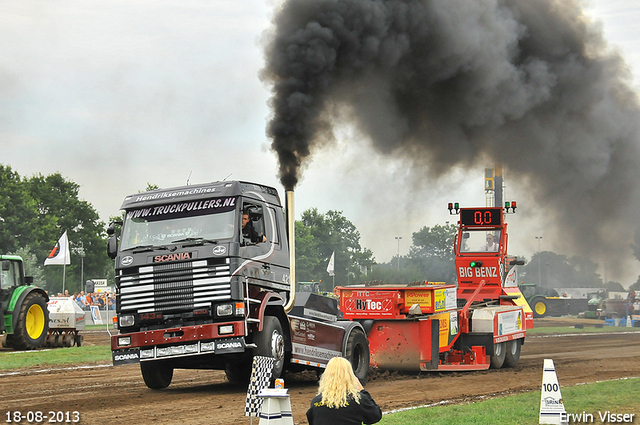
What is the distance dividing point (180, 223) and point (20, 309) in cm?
970

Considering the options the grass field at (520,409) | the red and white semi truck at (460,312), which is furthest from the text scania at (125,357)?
the red and white semi truck at (460,312)

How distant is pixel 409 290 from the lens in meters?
14.3

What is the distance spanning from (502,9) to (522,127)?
332 centimetres

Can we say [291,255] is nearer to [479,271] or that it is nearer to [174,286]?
[174,286]

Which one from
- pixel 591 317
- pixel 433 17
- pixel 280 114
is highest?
pixel 433 17

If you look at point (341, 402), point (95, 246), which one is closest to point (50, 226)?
point (95, 246)

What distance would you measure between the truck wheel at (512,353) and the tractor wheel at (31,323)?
12.2 m

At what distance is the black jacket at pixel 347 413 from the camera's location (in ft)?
16.8

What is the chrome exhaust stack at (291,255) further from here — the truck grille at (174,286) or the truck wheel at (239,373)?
the truck wheel at (239,373)

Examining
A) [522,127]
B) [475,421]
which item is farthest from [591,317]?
[475,421]

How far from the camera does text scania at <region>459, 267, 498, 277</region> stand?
59.5 feet

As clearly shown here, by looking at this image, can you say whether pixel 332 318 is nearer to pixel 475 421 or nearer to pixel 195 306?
pixel 195 306

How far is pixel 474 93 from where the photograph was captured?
61.8 ft

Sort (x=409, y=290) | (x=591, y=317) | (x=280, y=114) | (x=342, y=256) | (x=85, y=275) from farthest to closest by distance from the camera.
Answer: (x=342, y=256) < (x=85, y=275) < (x=591, y=317) < (x=280, y=114) < (x=409, y=290)
